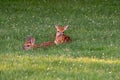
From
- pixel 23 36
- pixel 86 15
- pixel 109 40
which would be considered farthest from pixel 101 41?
pixel 86 15

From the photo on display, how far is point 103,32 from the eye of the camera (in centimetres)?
1903

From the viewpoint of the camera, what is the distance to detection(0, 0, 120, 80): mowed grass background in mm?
11359

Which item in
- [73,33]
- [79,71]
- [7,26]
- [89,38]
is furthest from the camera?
[7,26]

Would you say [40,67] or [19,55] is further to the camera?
[19,55]

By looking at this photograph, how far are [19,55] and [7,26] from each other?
24.4 ft

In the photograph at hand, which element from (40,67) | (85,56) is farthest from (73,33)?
(40,67)

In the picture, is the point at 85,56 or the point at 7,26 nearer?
the point at 85,56

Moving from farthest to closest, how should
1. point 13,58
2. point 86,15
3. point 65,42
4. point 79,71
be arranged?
point 86,15, point 65,42, point 13,58, point 79,71

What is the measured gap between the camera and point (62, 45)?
15977mm

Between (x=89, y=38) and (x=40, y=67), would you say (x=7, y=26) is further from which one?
(x=40, y=67)

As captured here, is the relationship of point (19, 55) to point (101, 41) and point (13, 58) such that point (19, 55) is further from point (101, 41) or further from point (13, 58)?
point (101, 41)

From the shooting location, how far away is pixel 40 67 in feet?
38.5

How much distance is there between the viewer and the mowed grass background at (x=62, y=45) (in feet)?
37.3

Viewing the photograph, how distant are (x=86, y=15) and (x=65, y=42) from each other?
27.0ft
